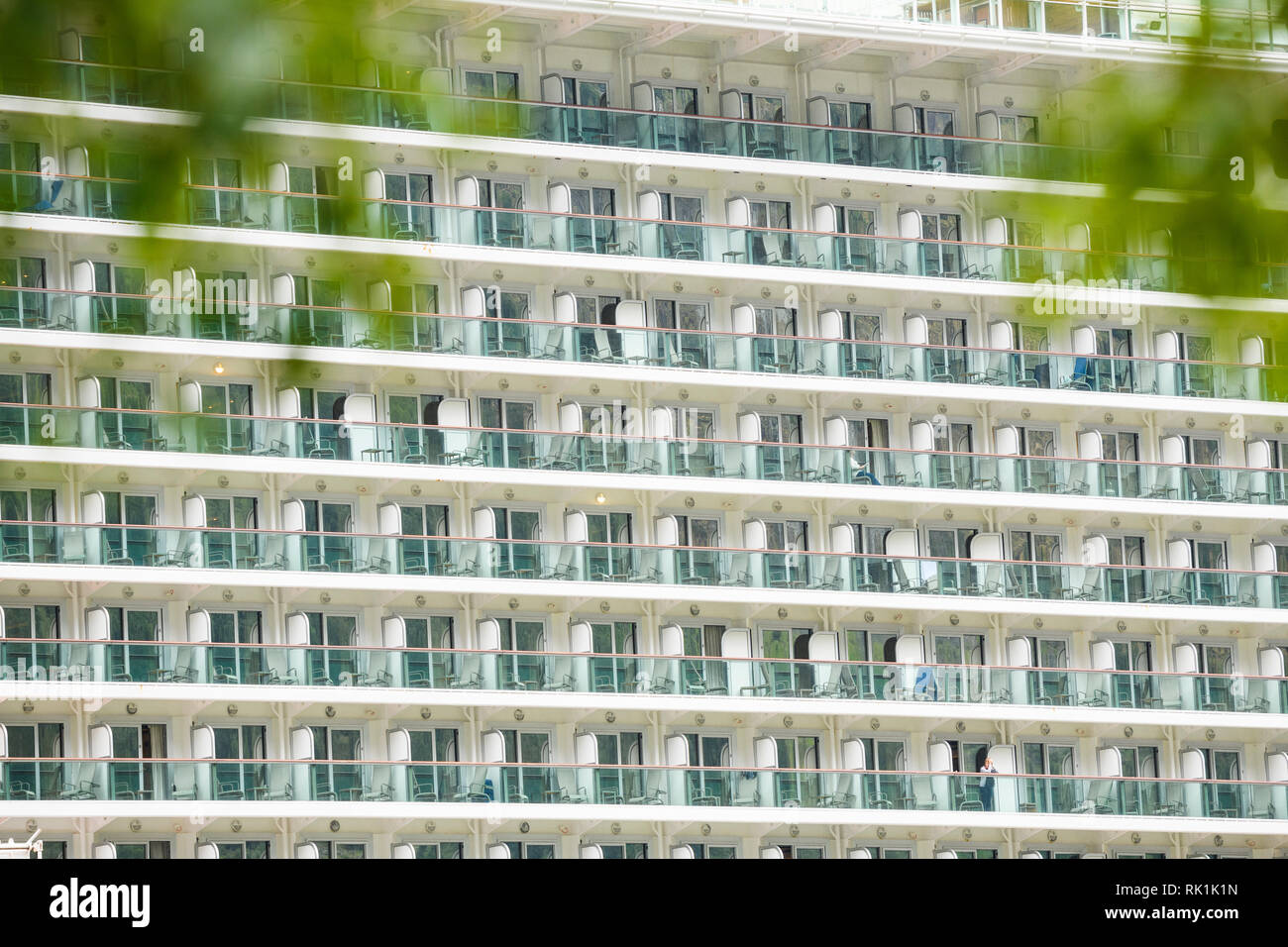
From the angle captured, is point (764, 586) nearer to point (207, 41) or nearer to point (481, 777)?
point (481, 777)

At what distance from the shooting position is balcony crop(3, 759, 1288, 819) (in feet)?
91.1

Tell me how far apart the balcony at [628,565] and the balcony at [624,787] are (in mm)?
2222

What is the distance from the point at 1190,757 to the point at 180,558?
13035mm

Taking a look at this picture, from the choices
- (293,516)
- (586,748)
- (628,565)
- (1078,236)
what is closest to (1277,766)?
(628,565)

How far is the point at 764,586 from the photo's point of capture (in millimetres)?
Answer: 30562

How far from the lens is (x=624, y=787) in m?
29.7

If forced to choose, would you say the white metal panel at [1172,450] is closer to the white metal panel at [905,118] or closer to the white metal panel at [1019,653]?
the white metal panel at [1019,653]

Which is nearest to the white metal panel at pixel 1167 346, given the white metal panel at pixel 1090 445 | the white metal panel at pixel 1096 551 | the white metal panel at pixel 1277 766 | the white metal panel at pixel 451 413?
the white metal panel at pixel 1090 445

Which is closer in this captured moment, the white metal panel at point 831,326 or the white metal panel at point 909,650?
the white metal panel at point 909,650

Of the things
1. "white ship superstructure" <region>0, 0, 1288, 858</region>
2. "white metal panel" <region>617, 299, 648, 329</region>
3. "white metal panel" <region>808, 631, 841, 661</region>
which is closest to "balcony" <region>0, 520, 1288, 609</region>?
"white ship superstructure" <region>0, 0, 1288, 858</region>

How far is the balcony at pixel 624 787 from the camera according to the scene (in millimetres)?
27781

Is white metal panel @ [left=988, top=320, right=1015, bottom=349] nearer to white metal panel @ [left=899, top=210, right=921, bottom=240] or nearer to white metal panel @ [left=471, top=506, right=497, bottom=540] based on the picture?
white metal panel @ [left=899, top=210, right=921, bottom=240]

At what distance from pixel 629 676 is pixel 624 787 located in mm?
1307

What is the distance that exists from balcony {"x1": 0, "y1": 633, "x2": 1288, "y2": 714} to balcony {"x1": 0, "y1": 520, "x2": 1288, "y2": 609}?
0.92 meters
